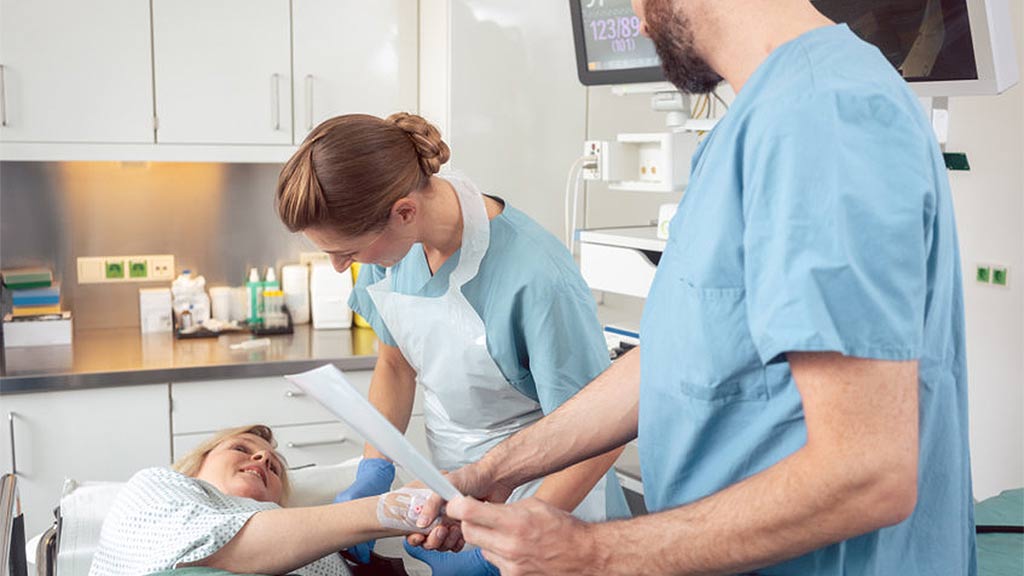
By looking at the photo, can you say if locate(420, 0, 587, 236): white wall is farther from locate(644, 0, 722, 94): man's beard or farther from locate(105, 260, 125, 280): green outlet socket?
locate(644, 0, 722, 94): man's beard

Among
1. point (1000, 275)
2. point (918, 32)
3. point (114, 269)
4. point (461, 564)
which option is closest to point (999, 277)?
point (1000, 275)

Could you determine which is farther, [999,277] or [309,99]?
[309,99]

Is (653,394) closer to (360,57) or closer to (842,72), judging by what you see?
(842,72)

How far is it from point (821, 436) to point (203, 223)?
Result: 280 cm

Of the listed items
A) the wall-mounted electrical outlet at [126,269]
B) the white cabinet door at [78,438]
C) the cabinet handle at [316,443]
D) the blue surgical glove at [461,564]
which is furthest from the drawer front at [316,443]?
the blue surgical glove at [461,564]

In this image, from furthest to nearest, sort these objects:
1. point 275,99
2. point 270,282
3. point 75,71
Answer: point 270,282
point 275,99
point 75,71

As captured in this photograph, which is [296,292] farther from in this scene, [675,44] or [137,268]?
[675,44]

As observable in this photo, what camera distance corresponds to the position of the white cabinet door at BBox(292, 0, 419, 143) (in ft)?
9.71

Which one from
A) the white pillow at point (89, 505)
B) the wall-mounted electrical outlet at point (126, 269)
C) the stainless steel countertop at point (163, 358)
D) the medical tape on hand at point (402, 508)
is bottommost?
the white pillow at point (89, 505)

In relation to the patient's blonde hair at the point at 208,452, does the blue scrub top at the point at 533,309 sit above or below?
above

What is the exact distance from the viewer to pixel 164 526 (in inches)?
62.5

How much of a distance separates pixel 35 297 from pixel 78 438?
0.56m

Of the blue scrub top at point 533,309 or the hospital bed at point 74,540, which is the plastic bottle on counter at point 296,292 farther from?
the blue scrub top at point 533,309

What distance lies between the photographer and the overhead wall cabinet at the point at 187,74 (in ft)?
8.87
